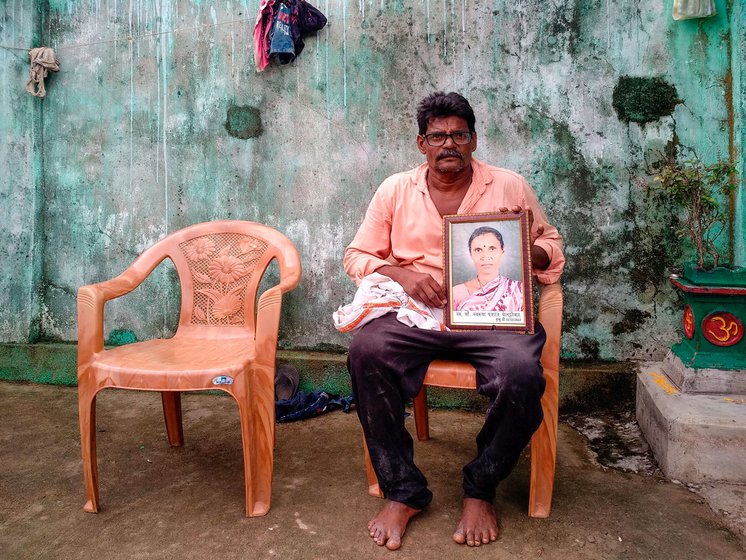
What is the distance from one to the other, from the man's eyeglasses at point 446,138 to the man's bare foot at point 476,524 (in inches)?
55.8

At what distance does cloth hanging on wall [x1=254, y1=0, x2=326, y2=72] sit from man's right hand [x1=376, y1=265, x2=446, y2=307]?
74.8 inches

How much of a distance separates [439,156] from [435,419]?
1571 mm

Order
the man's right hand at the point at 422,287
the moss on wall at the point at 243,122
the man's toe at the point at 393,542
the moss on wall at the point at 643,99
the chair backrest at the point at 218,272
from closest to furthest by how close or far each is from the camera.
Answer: the man's toe at the point at 393,542 < the man's right hand at the point at 422,287 < the chair backrest at the point at 218,272 < the moss on wall at the point at 643,99 < the moss on wall at the point at 243,122

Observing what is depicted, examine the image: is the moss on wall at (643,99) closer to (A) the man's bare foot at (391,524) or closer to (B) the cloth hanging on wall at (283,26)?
(B) the cloth hanging on wall at (283,26)

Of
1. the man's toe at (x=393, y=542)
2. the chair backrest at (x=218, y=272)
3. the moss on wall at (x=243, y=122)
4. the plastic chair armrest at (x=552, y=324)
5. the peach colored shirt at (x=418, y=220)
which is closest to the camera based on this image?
the man's toe at (x=393, y=542)

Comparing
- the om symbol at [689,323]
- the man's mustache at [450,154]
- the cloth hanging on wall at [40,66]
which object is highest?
the cloth hanging on wall at [40,66]

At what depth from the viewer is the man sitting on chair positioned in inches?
78.1

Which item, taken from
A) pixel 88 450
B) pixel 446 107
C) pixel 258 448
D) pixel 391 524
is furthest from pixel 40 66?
pixel 391 524

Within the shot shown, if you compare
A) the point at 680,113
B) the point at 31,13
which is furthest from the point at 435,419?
the point at 31,13

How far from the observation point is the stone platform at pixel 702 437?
90.4 inches

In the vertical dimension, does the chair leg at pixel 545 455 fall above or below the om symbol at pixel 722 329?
below

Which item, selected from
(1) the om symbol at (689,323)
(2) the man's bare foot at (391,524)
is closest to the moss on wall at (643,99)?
(1) the om symbol at (689,323)

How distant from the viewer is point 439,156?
234 cm

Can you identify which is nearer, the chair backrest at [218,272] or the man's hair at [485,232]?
the man's hair at [485,232]
